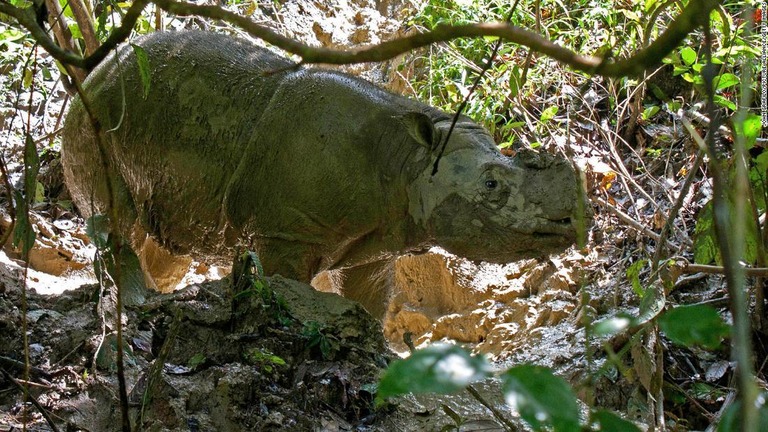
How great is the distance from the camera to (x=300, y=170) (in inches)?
159

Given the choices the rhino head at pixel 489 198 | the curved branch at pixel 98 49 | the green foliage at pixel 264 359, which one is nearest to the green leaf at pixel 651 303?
the rhino head at pixel 489 198

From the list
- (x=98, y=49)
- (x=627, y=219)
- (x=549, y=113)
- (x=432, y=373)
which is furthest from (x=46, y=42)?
(x=549, y=113)

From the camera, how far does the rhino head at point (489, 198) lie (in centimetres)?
349

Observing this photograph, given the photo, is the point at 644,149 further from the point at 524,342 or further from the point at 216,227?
the point at 216,227

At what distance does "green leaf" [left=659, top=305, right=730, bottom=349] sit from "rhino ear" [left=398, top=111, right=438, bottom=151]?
2779 millimetres

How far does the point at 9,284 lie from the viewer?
357cm

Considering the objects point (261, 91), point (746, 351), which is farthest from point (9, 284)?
point (746, 351)

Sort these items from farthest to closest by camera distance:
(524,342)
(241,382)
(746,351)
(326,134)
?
1. (524,342)
2. (326,134)
3. (241,382)
4. (746,351)

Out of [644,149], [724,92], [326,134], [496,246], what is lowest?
[496,246]

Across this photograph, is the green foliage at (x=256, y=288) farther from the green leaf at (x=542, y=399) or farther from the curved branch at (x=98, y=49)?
the green leaf at (x=542, y=399)

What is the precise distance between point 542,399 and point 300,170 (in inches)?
123

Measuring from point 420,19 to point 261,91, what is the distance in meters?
3.25

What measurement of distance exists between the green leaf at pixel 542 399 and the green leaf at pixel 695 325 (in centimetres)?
22

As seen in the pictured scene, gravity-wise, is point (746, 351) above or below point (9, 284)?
above
